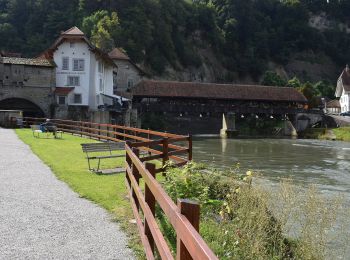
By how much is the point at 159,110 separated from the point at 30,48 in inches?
1303

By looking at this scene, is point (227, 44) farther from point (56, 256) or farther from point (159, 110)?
point (56, 256)

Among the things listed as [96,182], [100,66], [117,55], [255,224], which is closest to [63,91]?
[100,66]

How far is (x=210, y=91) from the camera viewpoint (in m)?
55.2

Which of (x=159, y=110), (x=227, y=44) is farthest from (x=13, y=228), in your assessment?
(x=227, y=44)

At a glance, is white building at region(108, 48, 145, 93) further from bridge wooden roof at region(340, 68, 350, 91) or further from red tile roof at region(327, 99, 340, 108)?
red tile roof at region(327, 99, 340, 108)

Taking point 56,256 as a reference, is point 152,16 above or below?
above

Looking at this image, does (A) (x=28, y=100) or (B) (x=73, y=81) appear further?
(B) (x=73, y=81)

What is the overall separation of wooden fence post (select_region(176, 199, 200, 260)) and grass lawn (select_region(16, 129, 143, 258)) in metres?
2.70

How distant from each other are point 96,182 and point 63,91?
3342 centimetres

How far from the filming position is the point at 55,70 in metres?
42.9

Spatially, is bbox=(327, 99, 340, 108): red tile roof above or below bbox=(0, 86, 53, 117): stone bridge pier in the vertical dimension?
above

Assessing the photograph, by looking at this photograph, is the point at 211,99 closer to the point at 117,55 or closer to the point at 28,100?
the point at 117,55

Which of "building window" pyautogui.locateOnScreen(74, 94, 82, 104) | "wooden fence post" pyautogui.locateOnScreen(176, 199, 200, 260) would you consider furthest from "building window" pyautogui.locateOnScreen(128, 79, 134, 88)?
"wooden fence post" pyautogui.locateOnScreen(176, 199, 200, 260)

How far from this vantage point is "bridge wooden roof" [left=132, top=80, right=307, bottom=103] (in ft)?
173
